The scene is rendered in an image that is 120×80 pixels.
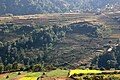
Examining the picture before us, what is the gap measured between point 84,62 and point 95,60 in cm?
517

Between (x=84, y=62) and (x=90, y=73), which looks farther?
(x=84, y=62)

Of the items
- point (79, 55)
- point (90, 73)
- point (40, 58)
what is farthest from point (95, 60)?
point (90, 73)

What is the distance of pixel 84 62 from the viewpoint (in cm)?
16938

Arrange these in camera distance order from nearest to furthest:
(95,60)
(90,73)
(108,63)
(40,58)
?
(90,73) < (108,63) < (95,60) < (40,58)

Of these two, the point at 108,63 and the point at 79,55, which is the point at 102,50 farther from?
the point at 108,63

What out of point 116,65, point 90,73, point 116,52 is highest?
point 116,52

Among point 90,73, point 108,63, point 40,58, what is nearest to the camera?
point 90,73

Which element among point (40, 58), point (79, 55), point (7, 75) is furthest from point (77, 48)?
point (7, 75)

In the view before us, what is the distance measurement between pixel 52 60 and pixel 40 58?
21.3 feet

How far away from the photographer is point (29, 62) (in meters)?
173

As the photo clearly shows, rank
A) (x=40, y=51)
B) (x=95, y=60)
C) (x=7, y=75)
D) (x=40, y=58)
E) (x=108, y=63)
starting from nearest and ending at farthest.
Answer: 1. (x=7, y=75)
2. (x=108, y=63)
3. (x=95, y=60)
4. (x=40, y=58)
5. (x=40, y=51)

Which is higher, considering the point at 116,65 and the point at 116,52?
the point at 116,52

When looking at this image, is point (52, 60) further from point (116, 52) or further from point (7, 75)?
point (7, 75)

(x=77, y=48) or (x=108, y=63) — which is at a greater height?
(x=77, y=48)
